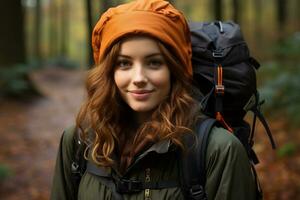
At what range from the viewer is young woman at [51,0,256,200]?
226 cm

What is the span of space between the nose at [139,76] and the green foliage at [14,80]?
1062 cm

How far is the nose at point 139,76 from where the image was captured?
2329 millimetres

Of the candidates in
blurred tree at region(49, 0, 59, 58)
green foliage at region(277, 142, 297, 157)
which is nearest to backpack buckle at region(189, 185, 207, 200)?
green foliage at region(277, 142, 297, 157)

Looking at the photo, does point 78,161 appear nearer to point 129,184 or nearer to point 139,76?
point 129,184

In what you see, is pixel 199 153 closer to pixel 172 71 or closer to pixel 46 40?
pixel 172 71

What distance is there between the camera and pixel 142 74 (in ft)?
7.68

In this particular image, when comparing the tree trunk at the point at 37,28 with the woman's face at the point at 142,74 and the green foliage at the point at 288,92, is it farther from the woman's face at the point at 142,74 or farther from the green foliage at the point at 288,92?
the woman's face at the point at 142,74

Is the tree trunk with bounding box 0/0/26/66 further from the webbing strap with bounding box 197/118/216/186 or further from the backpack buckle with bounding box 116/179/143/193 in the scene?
the webbing strap with bounding box 197/118/216/186

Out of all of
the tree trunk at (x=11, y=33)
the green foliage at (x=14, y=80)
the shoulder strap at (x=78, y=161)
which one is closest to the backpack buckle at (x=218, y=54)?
the shoulder strap at (x=78, y=161)

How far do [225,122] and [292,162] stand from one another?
4.92 meters

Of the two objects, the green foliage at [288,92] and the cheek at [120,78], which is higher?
the cheek at [120,78]

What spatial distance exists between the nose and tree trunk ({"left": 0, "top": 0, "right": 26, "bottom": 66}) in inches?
452

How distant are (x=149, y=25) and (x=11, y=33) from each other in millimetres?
11838

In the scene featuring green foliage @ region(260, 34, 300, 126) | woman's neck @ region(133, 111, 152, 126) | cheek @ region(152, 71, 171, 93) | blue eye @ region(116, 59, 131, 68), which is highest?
blue eye @ region(116, 59, 131, 68)
